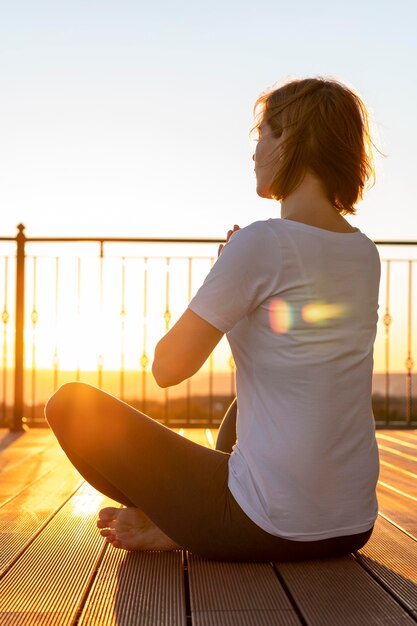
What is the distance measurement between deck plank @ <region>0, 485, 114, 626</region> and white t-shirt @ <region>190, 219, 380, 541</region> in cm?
39

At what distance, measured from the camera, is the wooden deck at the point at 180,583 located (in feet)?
4.69

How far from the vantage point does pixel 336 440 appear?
1633mm

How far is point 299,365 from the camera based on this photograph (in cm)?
159

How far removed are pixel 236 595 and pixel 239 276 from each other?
1.99 ft

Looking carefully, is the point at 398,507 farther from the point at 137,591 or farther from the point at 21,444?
the point at 21,444

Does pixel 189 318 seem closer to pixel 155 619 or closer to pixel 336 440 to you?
pixel 336 440

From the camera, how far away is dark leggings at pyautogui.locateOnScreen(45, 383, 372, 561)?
1.69 m

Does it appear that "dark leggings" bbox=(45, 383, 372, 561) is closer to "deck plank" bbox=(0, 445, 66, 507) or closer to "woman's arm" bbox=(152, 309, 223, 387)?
"woman's arm" bbox=(152, 309, 223, 387)

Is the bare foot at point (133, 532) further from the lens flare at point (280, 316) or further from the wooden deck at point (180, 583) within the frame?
the lens flare at point (280, 316)

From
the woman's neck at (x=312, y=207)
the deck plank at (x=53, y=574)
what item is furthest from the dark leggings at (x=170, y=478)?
the woman's neck at (x=312, y=207)

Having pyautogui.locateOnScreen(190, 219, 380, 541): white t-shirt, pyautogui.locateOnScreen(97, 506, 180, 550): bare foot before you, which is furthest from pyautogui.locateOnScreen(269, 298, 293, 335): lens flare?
pyautogui.locateOnScreen(97, 506, 180, 550): bare foot

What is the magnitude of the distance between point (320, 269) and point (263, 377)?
239 millimetres

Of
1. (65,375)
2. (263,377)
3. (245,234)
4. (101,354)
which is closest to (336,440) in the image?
(263,377)

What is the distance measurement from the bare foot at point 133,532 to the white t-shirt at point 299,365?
0.91 feet
